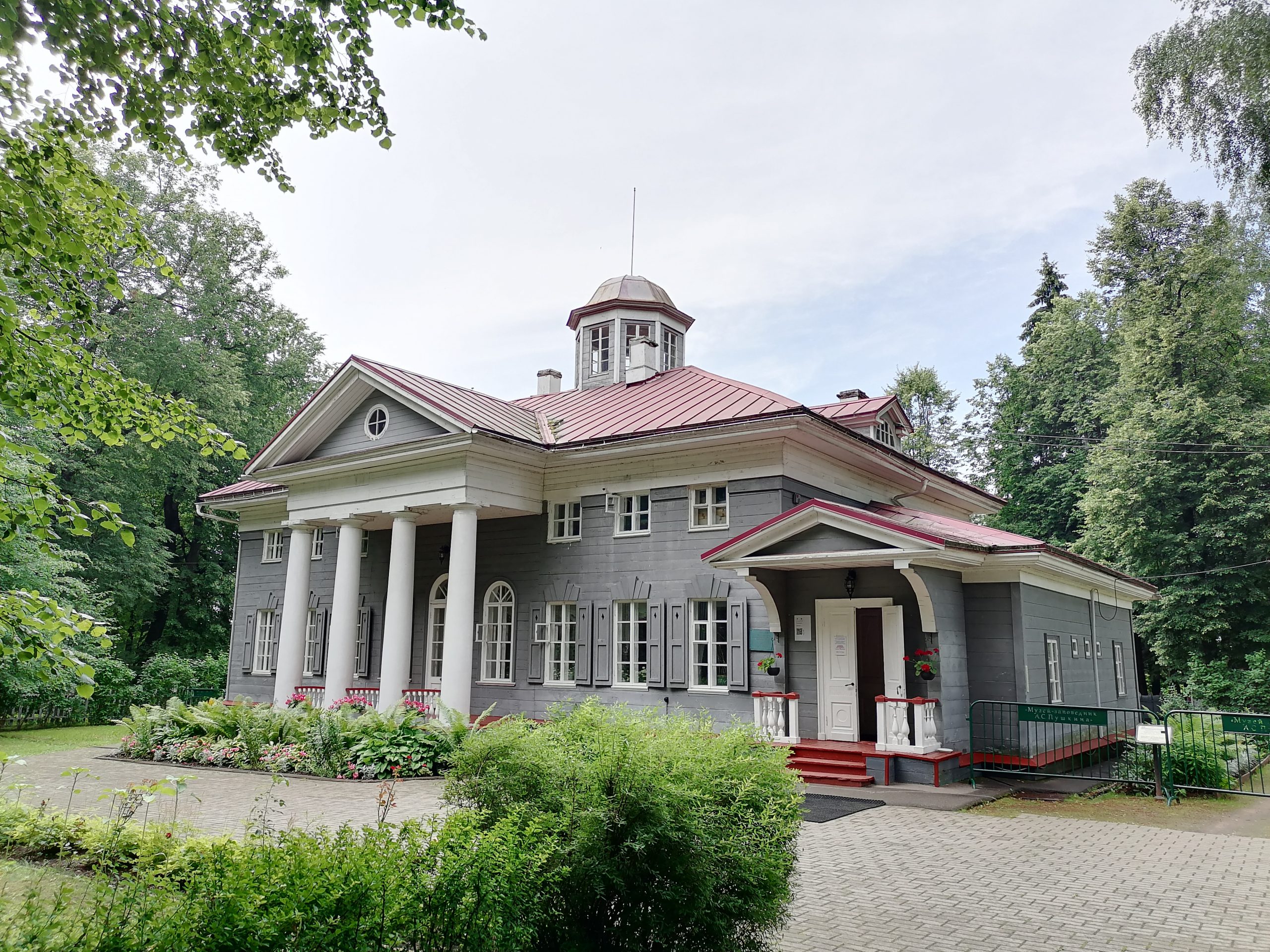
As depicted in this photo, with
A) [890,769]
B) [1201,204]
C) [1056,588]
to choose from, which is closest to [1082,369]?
[1201,204]

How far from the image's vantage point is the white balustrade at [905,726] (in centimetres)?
1320

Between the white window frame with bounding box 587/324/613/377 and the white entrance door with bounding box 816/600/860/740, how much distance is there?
10078mm

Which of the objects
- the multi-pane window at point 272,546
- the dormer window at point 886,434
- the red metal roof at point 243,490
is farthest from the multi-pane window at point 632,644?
the multi-pane window at point 272,546

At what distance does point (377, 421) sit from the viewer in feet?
62.2

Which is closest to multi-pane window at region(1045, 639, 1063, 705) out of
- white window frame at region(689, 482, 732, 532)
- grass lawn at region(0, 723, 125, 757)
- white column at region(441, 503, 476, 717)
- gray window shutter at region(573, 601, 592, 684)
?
white window frame at region(689, 482, 732, 532)

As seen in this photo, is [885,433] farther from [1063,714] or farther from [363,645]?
[363,645]

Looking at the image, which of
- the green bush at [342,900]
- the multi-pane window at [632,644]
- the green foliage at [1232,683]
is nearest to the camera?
the green bush at [342,900]

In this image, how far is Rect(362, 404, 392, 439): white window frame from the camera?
61.5ft

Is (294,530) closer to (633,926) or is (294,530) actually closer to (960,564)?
(960,564)

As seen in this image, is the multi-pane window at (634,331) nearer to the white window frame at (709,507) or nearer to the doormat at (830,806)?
the white window frame at (709,507)

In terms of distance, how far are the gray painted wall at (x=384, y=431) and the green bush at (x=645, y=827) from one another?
1258cm

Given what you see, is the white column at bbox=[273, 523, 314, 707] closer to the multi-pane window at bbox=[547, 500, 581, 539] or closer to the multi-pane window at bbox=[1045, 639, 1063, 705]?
the multi-pane window at bbox=[547, 500, 581, 539]

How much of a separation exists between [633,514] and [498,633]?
4118 millimetres

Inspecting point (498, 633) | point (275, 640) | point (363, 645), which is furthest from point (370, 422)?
point (275, 640)
